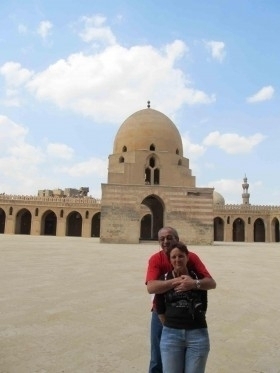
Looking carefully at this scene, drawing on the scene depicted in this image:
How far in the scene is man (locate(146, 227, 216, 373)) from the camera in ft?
6.55

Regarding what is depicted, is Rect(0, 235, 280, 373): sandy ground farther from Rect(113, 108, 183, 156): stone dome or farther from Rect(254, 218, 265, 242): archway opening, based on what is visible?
Rect(254, 218, 265, 242): archway opening

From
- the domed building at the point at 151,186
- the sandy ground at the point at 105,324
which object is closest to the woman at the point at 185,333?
the sandy ground at the point at 105,324

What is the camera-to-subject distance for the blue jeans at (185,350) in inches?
77.0

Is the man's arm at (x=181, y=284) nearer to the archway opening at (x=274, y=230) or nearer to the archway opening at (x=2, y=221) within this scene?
the archway opening at (x=274, y=230)

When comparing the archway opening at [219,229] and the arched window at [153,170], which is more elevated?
→ the arched window at [153,170]

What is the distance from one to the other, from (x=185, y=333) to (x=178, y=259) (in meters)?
0.40

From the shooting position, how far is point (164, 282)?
2.04m

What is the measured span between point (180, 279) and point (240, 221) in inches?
1498

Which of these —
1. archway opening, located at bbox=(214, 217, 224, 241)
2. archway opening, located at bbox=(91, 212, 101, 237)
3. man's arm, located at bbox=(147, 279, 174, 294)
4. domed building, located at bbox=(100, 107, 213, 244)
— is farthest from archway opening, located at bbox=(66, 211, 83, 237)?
man's arm, located at bbox=(147, 279, 174, 294)

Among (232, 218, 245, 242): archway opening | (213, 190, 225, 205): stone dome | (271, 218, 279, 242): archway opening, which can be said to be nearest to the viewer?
(271, 218, 279, 242): archway opening

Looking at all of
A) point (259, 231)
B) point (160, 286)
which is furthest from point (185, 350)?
point (259, 231)

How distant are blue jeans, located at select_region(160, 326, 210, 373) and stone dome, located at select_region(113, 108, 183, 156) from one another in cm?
2136

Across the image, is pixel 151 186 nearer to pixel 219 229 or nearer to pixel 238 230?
pixel 219 229

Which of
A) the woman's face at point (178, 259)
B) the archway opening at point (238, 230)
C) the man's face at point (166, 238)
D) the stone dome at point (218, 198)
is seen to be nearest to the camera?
the woman's face at point (178, 259)
